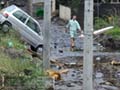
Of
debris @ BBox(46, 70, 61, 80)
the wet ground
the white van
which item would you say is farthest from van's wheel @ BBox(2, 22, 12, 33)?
debris @ BBox(46, 70, 61, 80)

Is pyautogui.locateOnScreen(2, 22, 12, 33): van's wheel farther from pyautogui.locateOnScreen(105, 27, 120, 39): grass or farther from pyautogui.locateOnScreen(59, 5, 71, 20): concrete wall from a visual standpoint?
pyautogui.locateOnScreen(59, 5, 71, 20): concrete wall

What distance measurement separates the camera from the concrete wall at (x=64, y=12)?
4361 cm

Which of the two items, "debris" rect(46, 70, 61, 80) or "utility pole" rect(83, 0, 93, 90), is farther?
"debris" rect(46, 70, 61, 80)

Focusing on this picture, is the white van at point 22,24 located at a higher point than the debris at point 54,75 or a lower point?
higher

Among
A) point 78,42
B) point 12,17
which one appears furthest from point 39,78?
point 78,42

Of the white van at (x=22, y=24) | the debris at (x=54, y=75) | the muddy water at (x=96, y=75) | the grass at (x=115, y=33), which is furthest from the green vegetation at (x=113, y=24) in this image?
the debris at (x=54, y=75)

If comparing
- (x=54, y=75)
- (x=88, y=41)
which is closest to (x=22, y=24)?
(x=54, y=75)

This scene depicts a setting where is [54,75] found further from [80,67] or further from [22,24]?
[22,24]

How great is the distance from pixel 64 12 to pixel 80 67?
26.1m

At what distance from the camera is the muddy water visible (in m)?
14.5

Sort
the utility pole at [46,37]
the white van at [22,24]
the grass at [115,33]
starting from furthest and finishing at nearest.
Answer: the grass at [115,33]
the white van at [22,24]
the utility pole at [46,37]

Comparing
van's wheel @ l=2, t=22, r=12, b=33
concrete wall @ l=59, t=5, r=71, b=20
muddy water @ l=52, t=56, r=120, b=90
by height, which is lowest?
muddy water @ l=52, t=56, r=120, b=90

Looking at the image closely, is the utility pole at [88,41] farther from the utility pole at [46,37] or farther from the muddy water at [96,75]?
the utility pole at [46,37]

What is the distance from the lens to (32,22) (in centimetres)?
2353
